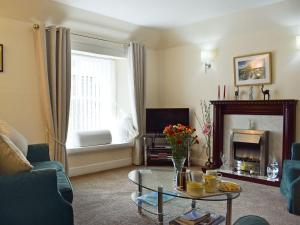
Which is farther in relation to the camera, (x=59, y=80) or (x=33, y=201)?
(x=59, y=80)

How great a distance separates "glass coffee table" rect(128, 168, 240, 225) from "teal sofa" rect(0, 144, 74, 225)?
74 cm

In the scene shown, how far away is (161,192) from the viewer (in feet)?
7.38

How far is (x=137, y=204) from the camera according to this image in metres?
2.80

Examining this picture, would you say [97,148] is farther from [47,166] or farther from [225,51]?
[225,51]

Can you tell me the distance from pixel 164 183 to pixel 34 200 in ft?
3.69

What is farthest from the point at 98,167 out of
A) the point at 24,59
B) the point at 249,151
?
the point at 249,151

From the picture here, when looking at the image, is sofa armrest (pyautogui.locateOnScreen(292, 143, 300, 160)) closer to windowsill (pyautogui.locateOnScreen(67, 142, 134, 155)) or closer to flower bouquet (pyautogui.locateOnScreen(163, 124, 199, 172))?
flower bouquet (pyautogui.locateOnScreen(163, 124, 199, 172))

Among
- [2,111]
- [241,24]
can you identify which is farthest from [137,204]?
[241,24]

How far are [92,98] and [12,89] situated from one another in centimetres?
151

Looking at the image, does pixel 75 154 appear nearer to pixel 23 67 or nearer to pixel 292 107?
pixel 23 67

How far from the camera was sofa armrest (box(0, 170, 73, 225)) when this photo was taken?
1901 mm

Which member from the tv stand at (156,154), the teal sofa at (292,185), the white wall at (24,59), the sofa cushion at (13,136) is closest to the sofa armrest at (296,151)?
the teal sofa at (292,185)

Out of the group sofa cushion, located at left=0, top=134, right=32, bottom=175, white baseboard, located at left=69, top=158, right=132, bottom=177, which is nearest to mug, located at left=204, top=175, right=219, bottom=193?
sofa cushion, located at left=0, top=134, right=32, bottom=175

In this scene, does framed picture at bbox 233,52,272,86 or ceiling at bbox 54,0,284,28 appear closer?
ceiling at bbox 54,0,284,28
